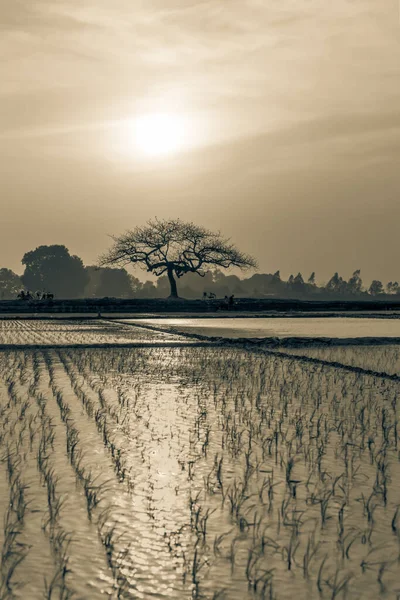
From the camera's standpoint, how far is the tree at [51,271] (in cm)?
15625

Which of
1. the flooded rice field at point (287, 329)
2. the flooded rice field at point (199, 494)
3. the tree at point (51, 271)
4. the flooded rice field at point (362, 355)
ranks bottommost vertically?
the flooded rice field at point (199, 494)

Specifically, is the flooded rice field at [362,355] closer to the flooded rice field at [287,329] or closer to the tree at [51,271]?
the flooded rice field at [287,329]

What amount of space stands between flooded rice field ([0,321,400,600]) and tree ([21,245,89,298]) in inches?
5729

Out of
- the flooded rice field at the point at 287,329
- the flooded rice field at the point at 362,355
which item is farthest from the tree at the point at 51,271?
the flooded rice field at the point at 362,355

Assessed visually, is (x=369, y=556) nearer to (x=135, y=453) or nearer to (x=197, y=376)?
(x=135, y=453)

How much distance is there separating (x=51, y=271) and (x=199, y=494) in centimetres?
15316

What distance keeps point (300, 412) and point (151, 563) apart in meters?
6.28

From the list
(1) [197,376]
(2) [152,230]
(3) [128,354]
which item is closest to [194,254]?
(2) [152,230]

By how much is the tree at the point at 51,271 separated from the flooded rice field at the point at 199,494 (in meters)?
146

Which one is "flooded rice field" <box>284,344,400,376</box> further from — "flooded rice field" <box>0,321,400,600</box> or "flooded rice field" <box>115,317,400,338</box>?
"flooded rice field" <box>115,317,400,338</box>

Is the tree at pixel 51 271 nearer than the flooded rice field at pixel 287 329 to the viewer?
No

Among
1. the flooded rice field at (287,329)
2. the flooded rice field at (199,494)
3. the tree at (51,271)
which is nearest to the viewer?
the flooded rice field at (199,494)

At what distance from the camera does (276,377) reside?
15.4 metres

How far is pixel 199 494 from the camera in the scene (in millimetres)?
6293
